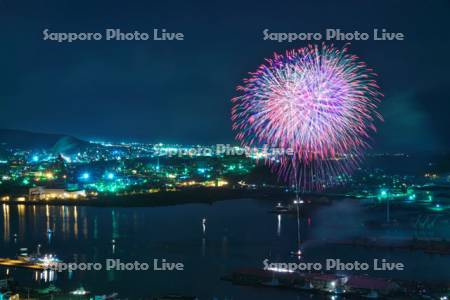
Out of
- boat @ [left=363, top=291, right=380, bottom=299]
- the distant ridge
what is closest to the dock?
boat @ [left=363, top=291, right=380, bottom=299]


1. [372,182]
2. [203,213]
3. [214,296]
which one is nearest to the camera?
[214,296]

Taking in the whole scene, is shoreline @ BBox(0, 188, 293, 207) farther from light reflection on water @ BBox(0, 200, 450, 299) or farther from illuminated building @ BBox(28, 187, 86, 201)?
light reflection on water @ BBox(0, 200, 450, 299)

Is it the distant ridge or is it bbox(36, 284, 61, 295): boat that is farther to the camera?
the distant ridge

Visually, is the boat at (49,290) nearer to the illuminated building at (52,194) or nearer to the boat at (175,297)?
the boat at (175,297)

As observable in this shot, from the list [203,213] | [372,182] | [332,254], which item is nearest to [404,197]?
[372,182]

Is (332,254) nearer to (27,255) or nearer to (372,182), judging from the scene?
(27,255)
